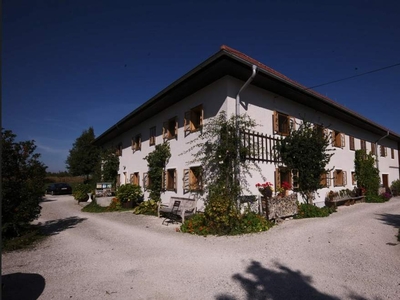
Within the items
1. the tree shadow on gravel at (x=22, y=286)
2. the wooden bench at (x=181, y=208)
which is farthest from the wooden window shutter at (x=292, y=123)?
the tree shadow on gravel at (x=22, y=286)

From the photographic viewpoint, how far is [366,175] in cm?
1585

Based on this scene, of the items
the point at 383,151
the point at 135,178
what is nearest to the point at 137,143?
the point at 135,178

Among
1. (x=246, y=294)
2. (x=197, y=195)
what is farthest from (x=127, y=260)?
(x=197, y=195)

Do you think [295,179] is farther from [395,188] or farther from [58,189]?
[58,189]

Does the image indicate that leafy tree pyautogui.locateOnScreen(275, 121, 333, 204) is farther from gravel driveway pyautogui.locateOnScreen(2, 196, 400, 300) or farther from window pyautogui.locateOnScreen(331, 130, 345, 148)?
window pyautogui.locateOnScreen(331, 130, 345, 148)

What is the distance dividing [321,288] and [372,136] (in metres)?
18.9

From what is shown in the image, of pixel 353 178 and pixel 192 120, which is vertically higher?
pixel 192 120

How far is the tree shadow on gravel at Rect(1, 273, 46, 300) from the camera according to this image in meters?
3.73

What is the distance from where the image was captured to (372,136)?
18.7 m

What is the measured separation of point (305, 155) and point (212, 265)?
23.9ft

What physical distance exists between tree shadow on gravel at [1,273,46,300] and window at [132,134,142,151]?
1146cm

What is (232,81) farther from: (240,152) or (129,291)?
(129,291)

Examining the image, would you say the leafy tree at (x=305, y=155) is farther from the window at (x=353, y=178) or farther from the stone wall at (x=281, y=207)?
the window at (x=353, y=178)

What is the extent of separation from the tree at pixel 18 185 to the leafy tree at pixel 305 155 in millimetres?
8773
